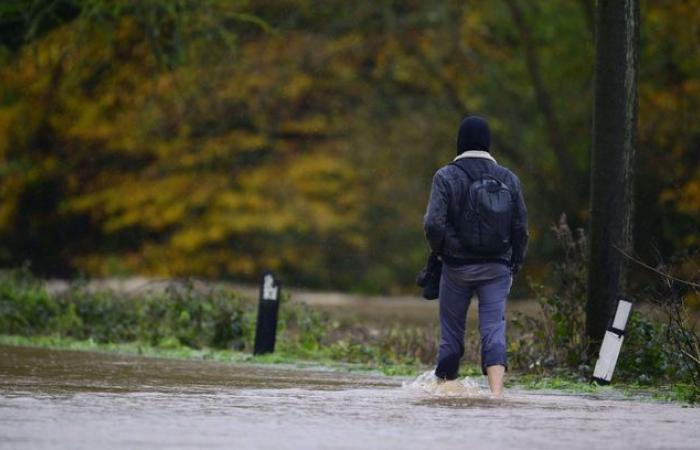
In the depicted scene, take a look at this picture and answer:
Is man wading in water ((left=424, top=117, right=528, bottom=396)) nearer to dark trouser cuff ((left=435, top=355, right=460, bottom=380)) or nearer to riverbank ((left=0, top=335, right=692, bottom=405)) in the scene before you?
dark trouser cuff ((left=435, top=355, right=460, bottom=380))

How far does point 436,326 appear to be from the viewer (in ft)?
64.8

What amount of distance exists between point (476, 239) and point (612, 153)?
275 cm

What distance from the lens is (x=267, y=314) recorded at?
16312mm

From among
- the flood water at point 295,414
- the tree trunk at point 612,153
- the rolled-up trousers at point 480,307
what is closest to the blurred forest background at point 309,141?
the tree trunk at point 612,153

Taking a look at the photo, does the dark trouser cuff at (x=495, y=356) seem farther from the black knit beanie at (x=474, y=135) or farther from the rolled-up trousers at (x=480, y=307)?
the black knit beanie at (x=474, y=135)

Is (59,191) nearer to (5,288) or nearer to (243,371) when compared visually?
(5,288)

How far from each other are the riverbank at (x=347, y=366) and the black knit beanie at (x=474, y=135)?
6.95ft

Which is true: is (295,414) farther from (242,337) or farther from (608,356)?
(242,337)

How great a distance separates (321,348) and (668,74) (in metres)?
15.5

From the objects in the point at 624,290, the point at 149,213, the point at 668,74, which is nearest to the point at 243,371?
the point at 624,290

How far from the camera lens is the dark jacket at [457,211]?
11695 mm

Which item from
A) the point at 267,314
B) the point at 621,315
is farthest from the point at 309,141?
the point at 621,315

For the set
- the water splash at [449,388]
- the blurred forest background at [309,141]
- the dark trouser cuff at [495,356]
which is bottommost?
the water splash at [449,388]

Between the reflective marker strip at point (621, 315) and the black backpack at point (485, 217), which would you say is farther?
the reflective marker strip at point (621, 315)
